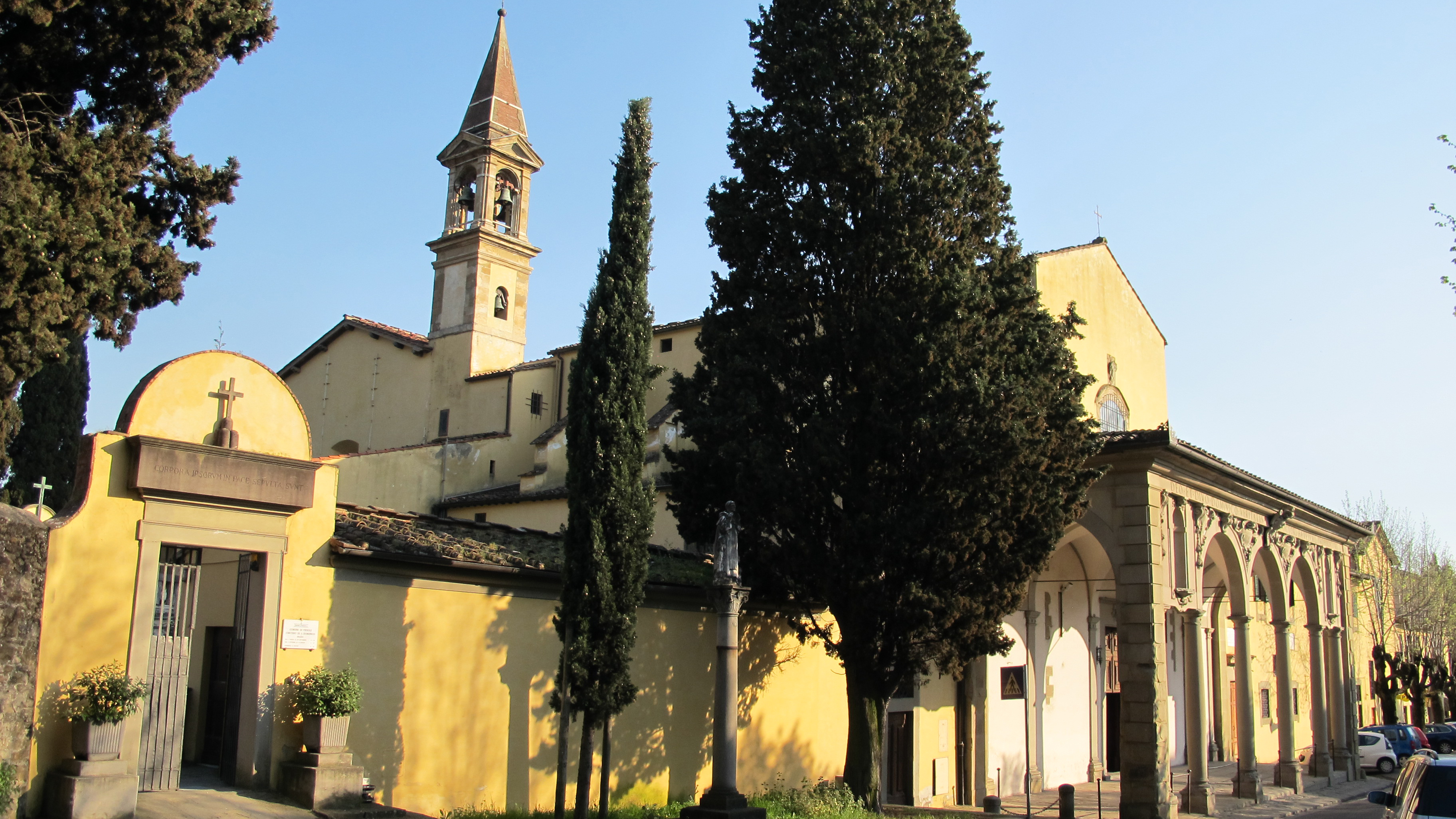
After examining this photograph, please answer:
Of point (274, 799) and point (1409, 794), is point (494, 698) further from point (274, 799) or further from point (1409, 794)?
point (1409, 794)

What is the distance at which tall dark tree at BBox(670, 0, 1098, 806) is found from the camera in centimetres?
1431

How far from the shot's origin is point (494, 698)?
12.6 m

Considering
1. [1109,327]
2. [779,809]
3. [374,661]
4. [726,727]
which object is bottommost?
[779,809]

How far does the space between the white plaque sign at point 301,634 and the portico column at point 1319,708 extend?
22.3 metres

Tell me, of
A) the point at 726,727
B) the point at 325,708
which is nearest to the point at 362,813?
the point at 325,708

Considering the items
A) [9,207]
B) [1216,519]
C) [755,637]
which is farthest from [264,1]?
[1216,519]

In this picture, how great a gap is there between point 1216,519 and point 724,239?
36.0 ft

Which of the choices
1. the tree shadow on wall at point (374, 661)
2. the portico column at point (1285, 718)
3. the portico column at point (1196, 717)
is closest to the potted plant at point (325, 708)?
the tree shadow on wall at point (374, 661)

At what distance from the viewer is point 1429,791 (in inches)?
400

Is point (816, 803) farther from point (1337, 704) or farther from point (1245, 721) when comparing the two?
point (1337, 704)

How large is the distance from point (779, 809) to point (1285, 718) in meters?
14.0

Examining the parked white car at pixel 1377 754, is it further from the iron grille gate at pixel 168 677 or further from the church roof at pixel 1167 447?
the iron grille gate at pixel 168 677

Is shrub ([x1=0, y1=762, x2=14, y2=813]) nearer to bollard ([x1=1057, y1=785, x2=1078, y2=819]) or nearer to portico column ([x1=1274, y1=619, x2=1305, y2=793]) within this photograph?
bollard ([x1=1057, y1=785, x2=1078, y2=819])

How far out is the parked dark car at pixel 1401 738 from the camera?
96.0ft
